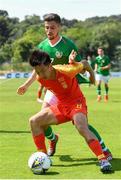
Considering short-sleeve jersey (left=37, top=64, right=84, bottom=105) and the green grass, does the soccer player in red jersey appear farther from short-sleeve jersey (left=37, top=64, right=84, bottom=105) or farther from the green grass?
the green grass

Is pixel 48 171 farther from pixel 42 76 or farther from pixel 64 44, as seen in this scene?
pixel 64 44

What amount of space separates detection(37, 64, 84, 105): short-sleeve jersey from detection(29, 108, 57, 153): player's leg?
0.28 m

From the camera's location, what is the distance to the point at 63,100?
8625 millimetres

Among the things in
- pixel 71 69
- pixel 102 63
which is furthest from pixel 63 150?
pixel 102 63

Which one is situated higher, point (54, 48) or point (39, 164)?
point (54, 48)

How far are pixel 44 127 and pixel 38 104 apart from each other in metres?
13.5

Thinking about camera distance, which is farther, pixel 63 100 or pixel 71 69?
pixel 63 100

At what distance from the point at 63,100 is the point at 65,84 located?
12.5 inches

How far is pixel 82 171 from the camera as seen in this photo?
8.34 m

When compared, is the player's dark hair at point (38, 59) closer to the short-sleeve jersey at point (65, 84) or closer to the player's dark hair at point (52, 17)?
the short-sleeve jersey at point (65, 84)

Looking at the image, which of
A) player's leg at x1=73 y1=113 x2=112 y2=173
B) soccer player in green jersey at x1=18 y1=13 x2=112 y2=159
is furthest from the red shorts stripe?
soccer player in green jersey at x1=18 y1=13 x2=112 y2=159

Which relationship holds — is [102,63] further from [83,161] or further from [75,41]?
[75,41]

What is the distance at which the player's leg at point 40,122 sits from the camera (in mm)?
8664

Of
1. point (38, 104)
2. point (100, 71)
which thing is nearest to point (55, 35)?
point (38, 104)
